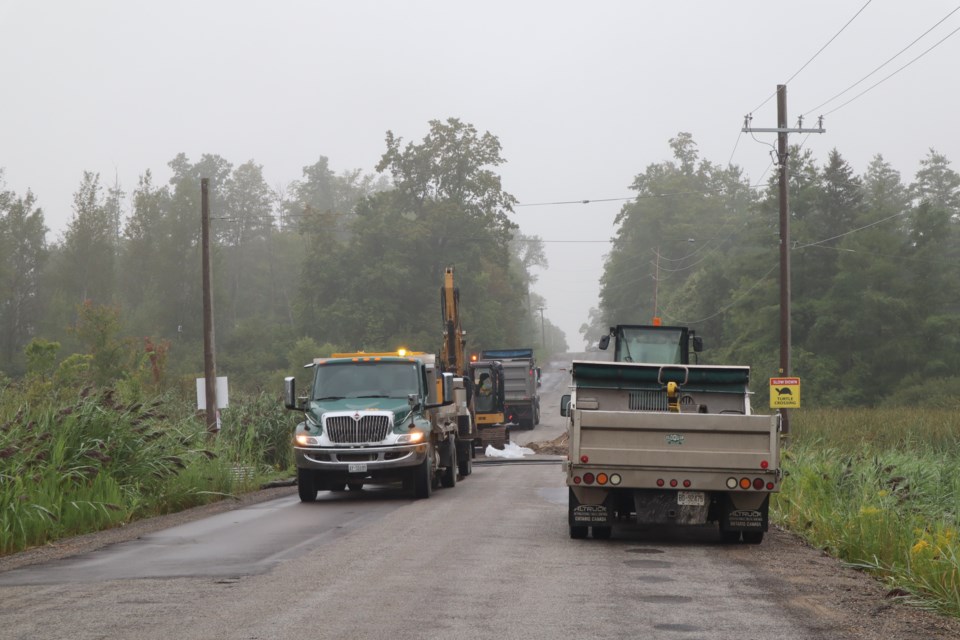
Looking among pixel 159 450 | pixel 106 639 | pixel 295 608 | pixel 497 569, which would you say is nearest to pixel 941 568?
pixel 497 569

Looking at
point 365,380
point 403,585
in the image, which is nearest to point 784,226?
point 365,380

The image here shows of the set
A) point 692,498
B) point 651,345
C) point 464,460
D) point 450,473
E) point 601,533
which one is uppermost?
point 651,345

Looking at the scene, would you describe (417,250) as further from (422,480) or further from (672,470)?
(672,470)

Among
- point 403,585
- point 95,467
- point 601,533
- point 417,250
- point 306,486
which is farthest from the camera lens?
point 417,250

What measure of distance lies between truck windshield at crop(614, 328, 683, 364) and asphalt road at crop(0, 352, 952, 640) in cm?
618

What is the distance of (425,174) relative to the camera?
9156 centimetres

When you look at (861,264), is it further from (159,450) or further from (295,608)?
(295,608)

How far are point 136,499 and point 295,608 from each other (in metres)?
8.96

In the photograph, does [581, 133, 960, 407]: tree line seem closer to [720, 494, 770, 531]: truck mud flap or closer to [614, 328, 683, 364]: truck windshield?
[614, 328, 683, 364]: truck windshield

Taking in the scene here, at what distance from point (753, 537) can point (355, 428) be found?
8157 millimetres

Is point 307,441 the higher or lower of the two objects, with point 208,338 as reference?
lower

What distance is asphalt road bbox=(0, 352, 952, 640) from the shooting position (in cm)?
827

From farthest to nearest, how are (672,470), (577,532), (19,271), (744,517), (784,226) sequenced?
1. (19,271)
2. (784,226)
3. (577,532)
4. (744,517)
5. (672,470)

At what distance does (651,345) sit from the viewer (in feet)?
72.0
